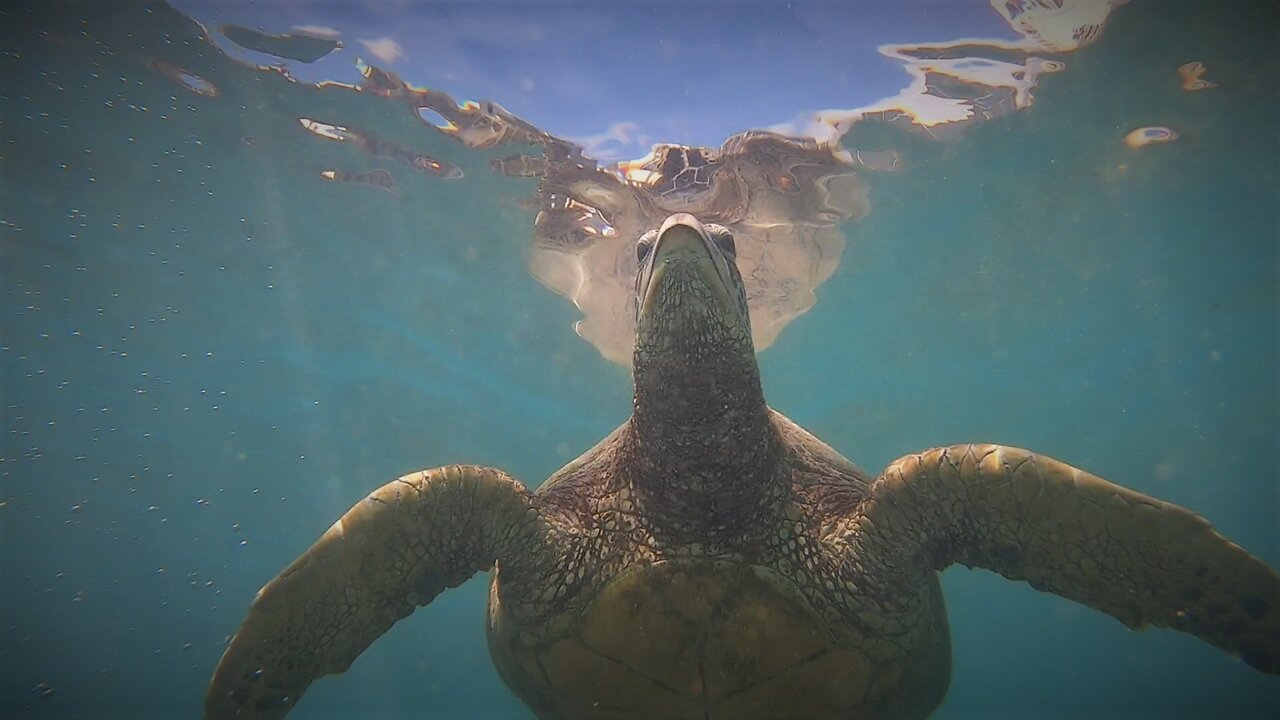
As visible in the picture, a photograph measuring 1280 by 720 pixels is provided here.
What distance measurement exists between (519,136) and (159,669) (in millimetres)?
73395

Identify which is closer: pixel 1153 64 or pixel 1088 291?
pixel 1153 64

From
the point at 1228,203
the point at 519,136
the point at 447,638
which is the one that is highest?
the point at 1228,203

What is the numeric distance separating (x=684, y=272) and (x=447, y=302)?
1388cm

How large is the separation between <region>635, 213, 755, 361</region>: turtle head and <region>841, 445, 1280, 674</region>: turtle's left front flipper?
4.09 ft

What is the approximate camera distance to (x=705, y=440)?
3.60m

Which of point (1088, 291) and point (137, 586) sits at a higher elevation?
point (1088, 291)

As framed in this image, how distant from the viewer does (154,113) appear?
10.3 metres

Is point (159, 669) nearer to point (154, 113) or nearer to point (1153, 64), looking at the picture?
point (154, 113)

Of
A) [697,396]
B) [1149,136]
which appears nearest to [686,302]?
[697,396]

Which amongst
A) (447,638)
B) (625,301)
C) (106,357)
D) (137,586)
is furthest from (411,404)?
(447,638)

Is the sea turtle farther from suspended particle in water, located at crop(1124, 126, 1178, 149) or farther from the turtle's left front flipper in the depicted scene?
suspended particle in water, located at crop(1124, 126, 1178, 149)

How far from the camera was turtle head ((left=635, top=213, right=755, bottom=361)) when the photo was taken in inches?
126

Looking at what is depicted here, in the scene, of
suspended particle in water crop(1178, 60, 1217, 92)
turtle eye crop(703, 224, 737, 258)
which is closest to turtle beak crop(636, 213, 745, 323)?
turtle eye crop(703, 224, 737, 258)

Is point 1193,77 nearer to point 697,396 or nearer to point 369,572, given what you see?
point 697,396
